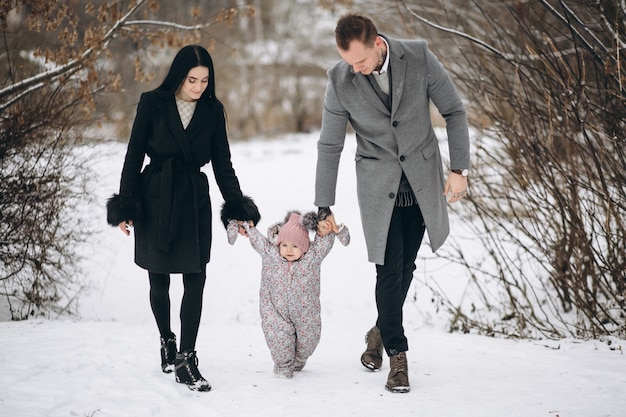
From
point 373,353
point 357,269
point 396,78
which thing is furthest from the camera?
point 357,269

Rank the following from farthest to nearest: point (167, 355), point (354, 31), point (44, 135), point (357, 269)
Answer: point (357, 269) → point (44, 135) → point (167, 355) → point (354, 31)

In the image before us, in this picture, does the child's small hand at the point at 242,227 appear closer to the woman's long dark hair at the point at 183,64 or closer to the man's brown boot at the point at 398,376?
the woman's long dark hair at the point at 183,64

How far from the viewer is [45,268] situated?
553 cm

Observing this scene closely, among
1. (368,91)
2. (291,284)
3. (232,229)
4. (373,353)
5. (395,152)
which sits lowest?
(373,353)

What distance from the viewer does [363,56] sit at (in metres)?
3.16

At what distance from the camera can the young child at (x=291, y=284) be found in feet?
11.8

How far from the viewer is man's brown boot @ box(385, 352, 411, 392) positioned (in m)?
3.36

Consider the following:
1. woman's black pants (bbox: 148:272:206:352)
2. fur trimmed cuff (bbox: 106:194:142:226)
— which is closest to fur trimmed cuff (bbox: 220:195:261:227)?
woman's black pants (bbox: 148:272:206:352)

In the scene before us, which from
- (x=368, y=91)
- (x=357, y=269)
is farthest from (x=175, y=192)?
(x=357, y=269)

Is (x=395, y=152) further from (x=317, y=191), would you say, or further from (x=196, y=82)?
(x=196, y=82)

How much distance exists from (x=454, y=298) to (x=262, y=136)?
10860 mm

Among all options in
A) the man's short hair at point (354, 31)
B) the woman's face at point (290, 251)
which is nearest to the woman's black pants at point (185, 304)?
the woman's face at point (290, 251)

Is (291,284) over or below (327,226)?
below

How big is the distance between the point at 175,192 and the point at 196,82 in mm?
588
